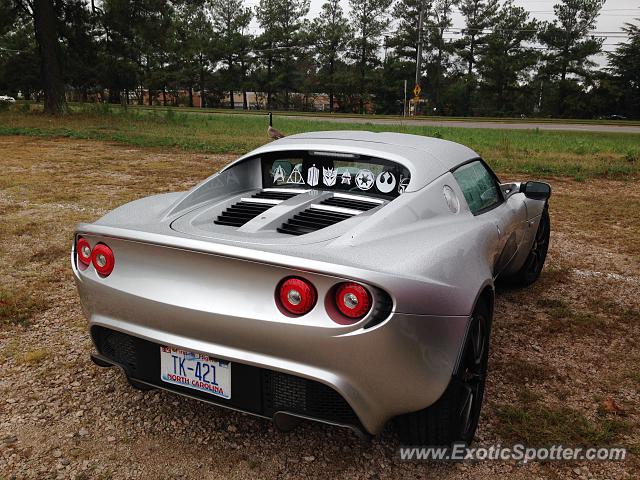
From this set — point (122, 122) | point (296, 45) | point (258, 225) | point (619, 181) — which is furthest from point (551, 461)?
point (296, 45)

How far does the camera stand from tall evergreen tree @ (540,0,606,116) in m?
47.2

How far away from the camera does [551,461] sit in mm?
2326

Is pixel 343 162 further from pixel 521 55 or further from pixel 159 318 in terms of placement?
pixel 521 55

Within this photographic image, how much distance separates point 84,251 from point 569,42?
53609mm

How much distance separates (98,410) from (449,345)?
Result: 1.70m

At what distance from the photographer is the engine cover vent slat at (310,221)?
245 centimetres

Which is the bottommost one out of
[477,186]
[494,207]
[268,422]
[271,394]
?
[268,422]

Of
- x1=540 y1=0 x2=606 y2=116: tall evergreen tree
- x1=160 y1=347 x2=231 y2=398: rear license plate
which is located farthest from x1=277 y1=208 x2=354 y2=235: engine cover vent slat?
x1=540 y1=0 x2=606 y2=116: tall evergreen tree

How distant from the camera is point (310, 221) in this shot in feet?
8.43

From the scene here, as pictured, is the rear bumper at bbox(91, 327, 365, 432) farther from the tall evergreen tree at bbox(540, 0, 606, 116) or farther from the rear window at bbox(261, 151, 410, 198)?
the tall evergreen tree at bbox(540, 0, 606, 116)

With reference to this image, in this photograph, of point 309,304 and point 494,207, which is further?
point 494,207

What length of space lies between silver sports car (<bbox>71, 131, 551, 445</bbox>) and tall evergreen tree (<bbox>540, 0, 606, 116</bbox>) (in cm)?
5045

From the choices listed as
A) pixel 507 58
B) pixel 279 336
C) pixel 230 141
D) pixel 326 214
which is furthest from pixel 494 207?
pixel 507 58

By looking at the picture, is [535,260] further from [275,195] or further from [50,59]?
[50,59]
